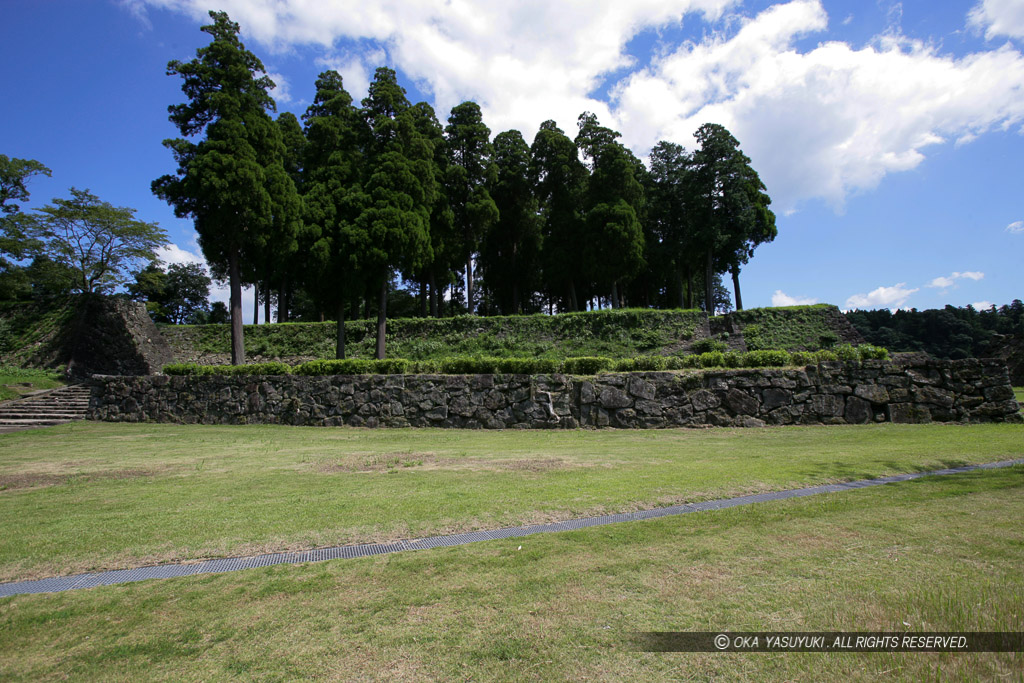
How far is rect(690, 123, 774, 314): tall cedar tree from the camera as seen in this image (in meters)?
32.2

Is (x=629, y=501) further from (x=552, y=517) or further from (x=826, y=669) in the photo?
(x=826, y=669)

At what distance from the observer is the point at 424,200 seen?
22312 millimetres

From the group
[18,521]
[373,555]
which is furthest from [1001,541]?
[18,521]

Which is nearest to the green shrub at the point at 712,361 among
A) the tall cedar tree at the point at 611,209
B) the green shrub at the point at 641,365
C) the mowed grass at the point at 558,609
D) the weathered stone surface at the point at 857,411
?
the green shrub at the point at 641,365

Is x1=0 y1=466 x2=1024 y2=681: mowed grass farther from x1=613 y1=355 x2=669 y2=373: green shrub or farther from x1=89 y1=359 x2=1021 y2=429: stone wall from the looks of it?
x1=613 y1=355 x2=669 y2=373: green shrub

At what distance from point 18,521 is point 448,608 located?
4.52m

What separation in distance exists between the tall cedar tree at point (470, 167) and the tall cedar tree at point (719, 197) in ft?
45.1

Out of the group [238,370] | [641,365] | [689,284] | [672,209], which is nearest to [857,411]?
[641,365]

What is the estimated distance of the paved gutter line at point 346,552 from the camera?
3.31 metres

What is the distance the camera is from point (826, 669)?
202 centimetres

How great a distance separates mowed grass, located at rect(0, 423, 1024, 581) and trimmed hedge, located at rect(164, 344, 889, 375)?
5.92 feet

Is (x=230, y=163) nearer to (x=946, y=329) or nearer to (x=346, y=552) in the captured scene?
(x=346, y=552)

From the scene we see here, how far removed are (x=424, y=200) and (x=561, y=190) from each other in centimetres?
1389

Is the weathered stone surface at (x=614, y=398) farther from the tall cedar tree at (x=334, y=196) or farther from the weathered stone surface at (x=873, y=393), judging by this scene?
the tall cedar tree at (x=334, y=196)
